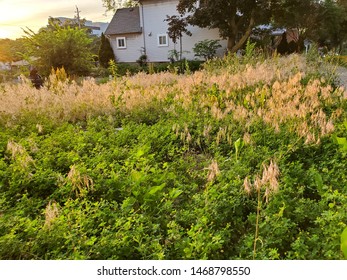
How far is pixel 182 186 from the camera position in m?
2.61

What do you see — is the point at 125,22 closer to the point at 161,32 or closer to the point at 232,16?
the point at 161,32

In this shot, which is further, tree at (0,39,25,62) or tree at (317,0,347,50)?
tree at (317,0,347,50)

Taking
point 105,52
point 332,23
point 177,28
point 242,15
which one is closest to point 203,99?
point 242,15

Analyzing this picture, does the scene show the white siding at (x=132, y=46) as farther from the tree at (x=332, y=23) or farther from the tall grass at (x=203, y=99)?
the tree at (x=332, y=23)

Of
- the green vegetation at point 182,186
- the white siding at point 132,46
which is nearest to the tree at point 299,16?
the white siding at point 132,46

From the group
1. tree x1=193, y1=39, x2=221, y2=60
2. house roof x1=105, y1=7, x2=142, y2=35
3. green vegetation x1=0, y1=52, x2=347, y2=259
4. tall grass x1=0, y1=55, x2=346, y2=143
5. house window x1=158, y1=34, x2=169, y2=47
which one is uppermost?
house roof x1=105, y1=7, x2=142, y2=35

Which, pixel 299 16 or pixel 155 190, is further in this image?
pixel 299 16

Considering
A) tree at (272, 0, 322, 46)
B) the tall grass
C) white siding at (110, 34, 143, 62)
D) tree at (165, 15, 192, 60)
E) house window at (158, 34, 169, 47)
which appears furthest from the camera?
white siding at (110, 34, 143, 62)

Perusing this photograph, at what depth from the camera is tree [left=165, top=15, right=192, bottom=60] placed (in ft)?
37.2

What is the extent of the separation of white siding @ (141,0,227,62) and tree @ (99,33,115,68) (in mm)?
2373

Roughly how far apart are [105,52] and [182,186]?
13.6 metres

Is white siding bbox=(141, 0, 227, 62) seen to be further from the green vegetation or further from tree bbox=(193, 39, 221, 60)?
the green vegetation

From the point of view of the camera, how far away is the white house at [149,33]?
456 inches

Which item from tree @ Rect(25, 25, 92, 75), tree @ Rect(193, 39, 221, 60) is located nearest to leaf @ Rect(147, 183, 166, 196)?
tree @ Rect(193, 39, 221, 60)
